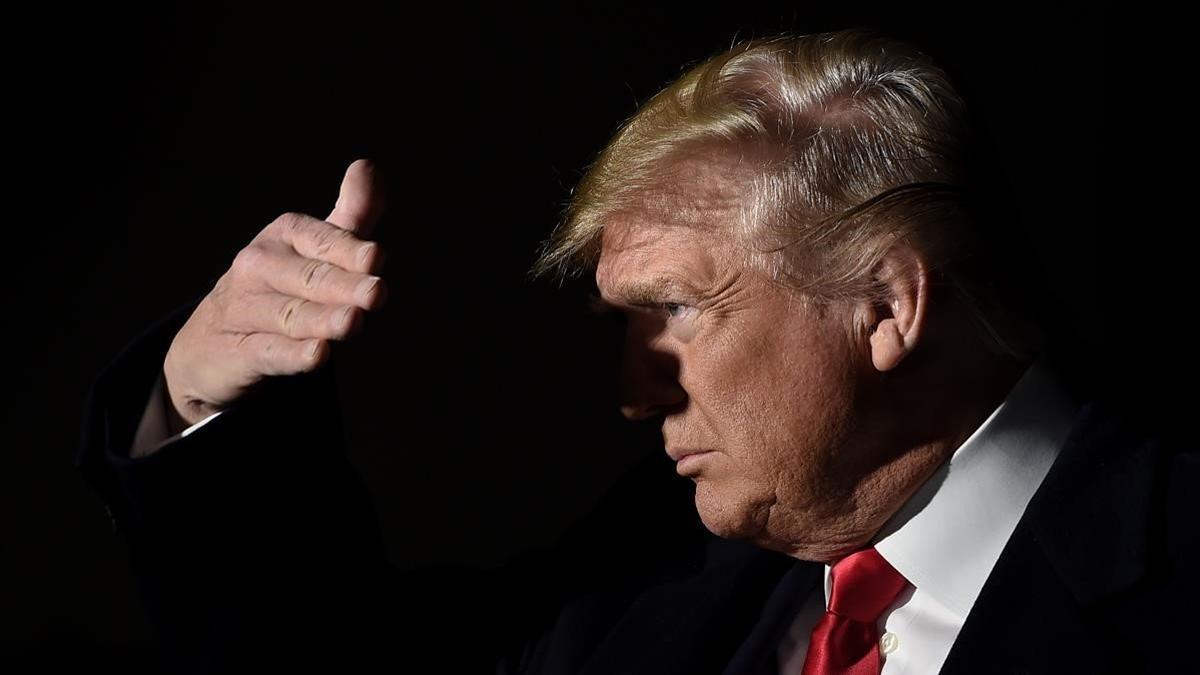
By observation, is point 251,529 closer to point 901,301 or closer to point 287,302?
point 287,302

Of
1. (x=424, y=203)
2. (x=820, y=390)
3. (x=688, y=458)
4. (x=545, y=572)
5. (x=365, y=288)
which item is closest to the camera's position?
(x=365, y=288)

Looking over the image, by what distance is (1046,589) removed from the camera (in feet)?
4.70

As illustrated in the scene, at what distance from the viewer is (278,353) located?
1461 millimetres

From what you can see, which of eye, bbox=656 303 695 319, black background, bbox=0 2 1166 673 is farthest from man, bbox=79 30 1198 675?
black background, bbox=0 2 1166 673

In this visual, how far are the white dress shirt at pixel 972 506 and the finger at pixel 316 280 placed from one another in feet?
1.85

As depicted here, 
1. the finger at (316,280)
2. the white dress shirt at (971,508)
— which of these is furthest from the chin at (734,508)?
the finger at (316,280)

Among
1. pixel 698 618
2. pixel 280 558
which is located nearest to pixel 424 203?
pixel 280 558

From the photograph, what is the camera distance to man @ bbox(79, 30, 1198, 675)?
4.72ft

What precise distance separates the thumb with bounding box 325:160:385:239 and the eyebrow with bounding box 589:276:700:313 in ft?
0.82

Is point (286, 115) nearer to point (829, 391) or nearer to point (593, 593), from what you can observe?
point (593, 593)

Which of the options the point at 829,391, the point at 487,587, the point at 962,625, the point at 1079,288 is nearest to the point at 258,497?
the point at 487,587

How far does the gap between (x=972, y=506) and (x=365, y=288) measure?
0.61m

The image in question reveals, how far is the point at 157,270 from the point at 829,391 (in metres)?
1.39

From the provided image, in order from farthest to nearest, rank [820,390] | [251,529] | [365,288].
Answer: [251,529] → [820,390] → [365,288]
